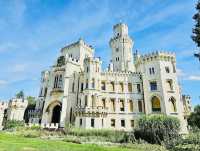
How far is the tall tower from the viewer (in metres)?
55.2

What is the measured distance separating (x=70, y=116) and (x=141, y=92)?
56.8 ft

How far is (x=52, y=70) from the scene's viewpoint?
1955 inches

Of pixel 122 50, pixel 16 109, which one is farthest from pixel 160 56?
pixel 16 109

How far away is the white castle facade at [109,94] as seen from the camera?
41.7 metres

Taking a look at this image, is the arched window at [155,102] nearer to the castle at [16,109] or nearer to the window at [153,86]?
the window at [153,86]

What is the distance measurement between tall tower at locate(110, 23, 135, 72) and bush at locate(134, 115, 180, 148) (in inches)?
1043

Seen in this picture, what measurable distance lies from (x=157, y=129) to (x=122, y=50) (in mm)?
32148

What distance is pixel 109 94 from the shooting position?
44781 mm

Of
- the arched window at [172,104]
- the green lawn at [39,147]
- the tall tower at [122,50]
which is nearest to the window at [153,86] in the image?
the arched window at [172,104]

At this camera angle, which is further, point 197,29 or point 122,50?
point 122,50

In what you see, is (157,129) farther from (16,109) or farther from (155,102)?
(16,109)

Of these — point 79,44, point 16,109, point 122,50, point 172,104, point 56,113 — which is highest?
point 79,44

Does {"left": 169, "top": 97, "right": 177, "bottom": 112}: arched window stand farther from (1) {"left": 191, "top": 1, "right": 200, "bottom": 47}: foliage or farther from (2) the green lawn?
(2) the green lawn

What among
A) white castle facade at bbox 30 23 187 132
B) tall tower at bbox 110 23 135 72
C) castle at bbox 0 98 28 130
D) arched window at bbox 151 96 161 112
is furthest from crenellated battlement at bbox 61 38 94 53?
arched window at bbox 151 96 161 112
